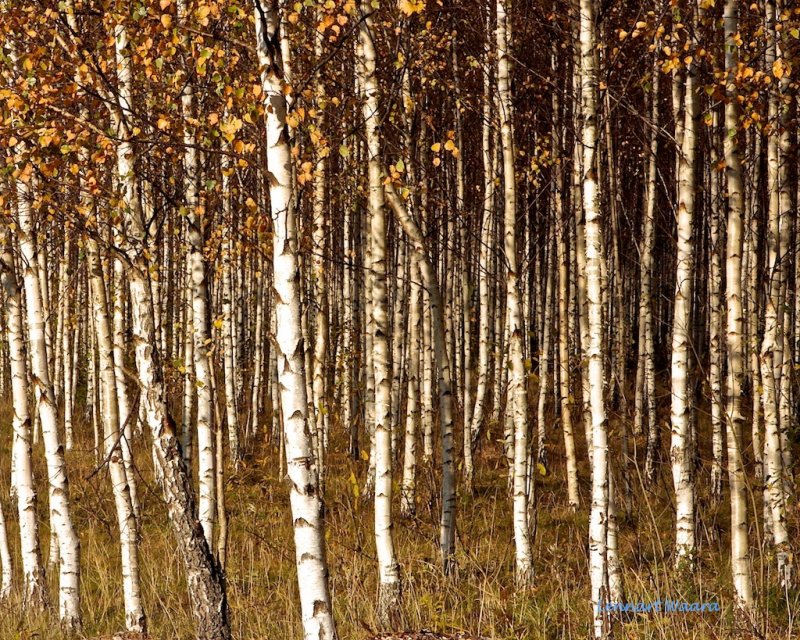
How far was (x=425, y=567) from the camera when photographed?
25.1 ft

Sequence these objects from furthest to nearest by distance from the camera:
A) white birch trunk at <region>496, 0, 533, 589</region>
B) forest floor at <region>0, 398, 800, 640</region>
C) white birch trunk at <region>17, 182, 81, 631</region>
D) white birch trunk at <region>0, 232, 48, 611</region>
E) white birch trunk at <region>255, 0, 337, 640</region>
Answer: white birch trunk at <region>496, 0, 533, 589</region>, white birch trunk at <region>0, 232, 48, 611</region>, white birch trunk at <region>17, 182, 81, 631</region>, forest floor at <region>0, 398, 800, 640</region>, white birch trunk at <region>255, 0, 337, 640</region>

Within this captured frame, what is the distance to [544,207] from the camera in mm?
18172

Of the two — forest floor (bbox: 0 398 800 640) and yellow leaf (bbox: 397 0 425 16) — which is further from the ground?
yellow leaf (bbox: 397 0 425 16)

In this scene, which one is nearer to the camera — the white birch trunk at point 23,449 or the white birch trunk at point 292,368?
the white birch trunk at point 292,368

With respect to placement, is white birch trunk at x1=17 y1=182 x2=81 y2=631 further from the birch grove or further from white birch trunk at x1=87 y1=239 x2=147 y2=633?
white birch trunk at x1=87 y1=239 x2=147 y2=633

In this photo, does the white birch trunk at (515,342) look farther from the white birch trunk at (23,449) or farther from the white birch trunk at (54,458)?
the white birch trunk at (23,449)

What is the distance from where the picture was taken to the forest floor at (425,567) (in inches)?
227

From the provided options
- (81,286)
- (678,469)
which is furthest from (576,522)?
(81,286)

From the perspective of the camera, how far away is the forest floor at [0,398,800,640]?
5762 millimetres

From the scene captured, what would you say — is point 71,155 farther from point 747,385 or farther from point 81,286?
point 747,385

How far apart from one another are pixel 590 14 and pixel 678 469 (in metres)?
3.33

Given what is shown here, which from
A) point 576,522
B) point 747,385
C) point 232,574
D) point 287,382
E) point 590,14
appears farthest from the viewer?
point 747,385

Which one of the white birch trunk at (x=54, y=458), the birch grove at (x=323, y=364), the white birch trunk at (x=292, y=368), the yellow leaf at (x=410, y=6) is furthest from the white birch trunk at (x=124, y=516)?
the yellow leaf at (x=410, y=6)

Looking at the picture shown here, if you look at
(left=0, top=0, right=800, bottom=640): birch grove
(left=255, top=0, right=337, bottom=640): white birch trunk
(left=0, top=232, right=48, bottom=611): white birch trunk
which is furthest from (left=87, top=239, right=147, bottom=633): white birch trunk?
(left=255, top=0, right=337, bottom=640): white birch trunk
